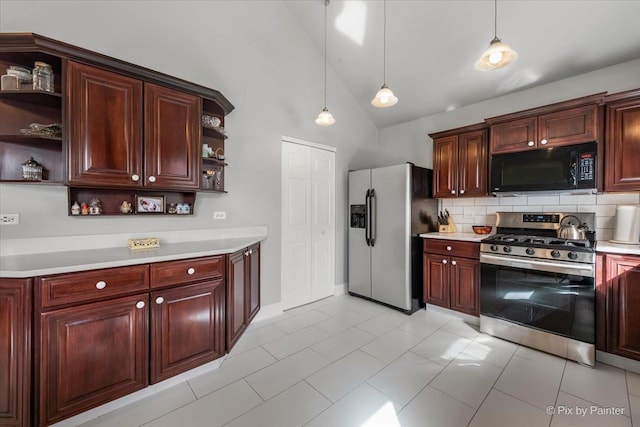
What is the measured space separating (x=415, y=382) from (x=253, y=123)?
2.97 metres

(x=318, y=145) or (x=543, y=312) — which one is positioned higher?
(x=318, y=145)

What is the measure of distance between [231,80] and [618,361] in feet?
14.5

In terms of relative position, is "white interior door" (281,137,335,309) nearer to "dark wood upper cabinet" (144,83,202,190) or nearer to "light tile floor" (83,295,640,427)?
"light tile floor" (83,295,640,427)

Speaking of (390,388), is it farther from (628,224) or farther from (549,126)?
(549,126)

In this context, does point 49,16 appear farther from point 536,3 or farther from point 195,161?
point 536,3

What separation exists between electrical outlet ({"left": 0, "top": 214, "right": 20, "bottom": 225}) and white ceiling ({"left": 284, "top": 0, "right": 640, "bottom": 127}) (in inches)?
136

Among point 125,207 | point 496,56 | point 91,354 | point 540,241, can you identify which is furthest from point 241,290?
point 540,241

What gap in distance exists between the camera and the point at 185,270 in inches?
73.4

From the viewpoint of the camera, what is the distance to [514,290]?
2.47 m

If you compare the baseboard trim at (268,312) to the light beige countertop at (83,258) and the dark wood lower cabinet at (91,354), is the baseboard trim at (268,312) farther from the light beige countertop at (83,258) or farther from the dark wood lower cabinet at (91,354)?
the dark wood lower cabinet at (91,354)

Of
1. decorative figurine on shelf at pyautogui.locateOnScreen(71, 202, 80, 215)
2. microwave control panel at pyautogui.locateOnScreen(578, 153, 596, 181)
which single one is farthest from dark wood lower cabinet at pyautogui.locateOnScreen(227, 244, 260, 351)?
microwave control panel at pyautogui.locateOnScreen(578, 153, 596, 181)

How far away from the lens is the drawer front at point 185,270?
175cm

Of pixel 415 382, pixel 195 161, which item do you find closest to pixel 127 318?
pixel 195 161

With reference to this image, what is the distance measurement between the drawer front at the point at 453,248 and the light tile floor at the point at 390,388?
854mm
